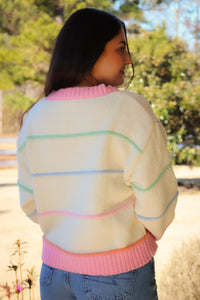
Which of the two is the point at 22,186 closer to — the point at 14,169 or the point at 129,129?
the point at 129,129

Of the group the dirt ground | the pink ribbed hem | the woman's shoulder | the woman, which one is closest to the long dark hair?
the woman

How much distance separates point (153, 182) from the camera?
0.99 metres

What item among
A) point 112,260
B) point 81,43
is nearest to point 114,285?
point 112,260

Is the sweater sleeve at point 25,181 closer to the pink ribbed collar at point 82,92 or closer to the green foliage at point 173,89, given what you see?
the pink ribbed collar at point 82,92

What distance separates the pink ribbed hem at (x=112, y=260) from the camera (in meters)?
1.01

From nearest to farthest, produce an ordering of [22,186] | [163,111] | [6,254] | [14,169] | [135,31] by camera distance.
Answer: [22,186], [6,254], [163,111], [14,169], [135,31]

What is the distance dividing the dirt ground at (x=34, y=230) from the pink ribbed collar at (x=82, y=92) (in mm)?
2152

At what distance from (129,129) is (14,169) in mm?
10818

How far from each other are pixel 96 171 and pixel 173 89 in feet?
23.1

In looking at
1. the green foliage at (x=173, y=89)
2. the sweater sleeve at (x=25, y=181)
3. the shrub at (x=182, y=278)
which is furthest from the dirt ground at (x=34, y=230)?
the sweater sleeve at (x=25, y=181)

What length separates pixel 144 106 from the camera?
38.9 inches

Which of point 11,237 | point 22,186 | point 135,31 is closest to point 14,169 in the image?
point 135,31

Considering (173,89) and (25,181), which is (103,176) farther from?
(173,89)

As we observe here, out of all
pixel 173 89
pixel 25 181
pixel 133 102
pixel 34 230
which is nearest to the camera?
pixel 133 102
